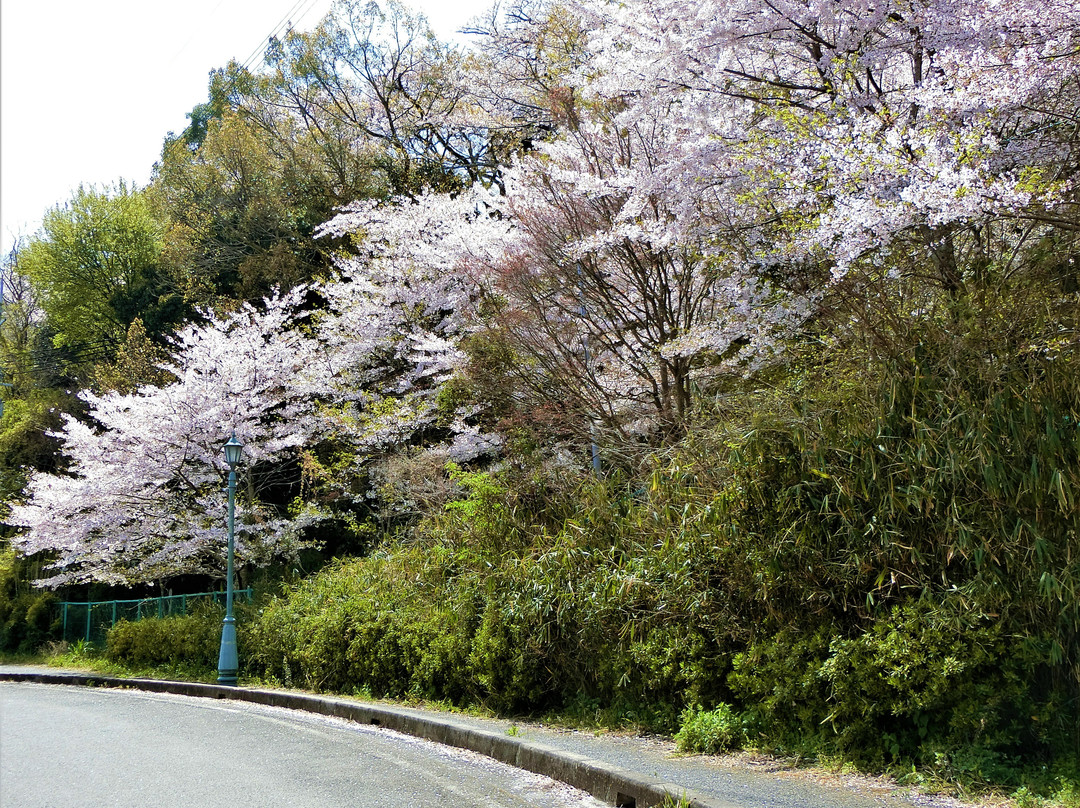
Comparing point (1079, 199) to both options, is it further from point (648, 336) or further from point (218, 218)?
point (218, 218)

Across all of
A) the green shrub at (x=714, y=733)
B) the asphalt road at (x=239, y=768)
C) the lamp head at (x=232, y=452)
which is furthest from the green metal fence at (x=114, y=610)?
the green shrub at (x=714, y=733)

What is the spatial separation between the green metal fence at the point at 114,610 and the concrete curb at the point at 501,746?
12.0ft

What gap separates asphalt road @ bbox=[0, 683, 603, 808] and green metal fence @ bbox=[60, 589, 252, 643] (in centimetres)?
805

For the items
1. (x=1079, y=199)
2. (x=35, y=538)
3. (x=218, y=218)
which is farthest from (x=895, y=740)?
(x=218, y=218)

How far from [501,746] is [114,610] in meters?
18.7

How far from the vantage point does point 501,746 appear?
8172mm

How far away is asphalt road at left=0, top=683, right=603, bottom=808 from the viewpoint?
6.21 metres

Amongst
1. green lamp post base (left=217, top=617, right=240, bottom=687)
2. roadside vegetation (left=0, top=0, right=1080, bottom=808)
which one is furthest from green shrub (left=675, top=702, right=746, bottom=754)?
green lamp post base (left=217, top=617, right=240, bottom=687)

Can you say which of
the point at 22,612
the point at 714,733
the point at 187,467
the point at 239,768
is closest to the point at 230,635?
the point at 187,467

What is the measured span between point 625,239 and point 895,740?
6542mm

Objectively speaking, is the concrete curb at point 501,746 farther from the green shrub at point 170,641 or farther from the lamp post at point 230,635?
the green shrub at point 170,641

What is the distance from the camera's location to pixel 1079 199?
720 cm

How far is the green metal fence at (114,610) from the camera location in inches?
765

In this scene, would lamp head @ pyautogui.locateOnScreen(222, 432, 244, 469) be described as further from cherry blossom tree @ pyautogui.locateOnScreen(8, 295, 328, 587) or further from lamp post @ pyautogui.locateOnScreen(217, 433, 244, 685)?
cherry blossom tree @ pyautogui.locateOnScreen(8, 295, 328, 587)
